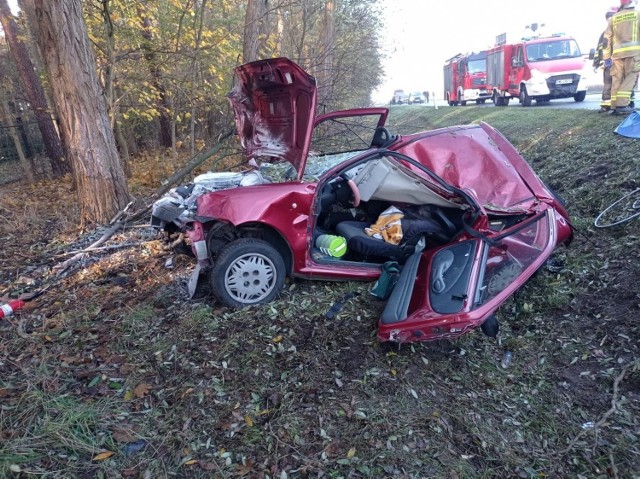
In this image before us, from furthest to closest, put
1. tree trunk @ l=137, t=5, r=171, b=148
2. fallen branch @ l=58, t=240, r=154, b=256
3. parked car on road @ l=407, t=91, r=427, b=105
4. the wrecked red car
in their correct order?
parked car on road @ l=407, t=91, r=427, b=105
tree trunk @ l=137, t=5, r=171, b=148
fallen branch @ l=58, t=240, r=154, b=256
the wrecked red car

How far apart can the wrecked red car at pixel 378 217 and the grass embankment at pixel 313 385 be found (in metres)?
0.33

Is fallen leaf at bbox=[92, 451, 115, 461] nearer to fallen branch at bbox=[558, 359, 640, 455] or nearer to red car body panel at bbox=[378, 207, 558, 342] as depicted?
red car body panel at bbox=[378, 207, 558, 342]

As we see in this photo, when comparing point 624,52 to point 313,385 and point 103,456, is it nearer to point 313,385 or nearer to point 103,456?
point 313,385

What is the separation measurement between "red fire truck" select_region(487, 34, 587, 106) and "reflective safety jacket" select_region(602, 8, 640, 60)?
650 centimetres

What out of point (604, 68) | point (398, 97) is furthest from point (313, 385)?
point (398, 97)

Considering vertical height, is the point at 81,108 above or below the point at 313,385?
above

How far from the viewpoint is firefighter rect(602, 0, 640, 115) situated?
7.70m

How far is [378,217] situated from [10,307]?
3.60 meters

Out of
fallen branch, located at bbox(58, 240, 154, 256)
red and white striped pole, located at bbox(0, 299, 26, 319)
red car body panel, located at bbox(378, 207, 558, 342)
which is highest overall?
fallen branch, located at bbox(58, 240, 154, 256)

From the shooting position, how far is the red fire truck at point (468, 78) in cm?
2038

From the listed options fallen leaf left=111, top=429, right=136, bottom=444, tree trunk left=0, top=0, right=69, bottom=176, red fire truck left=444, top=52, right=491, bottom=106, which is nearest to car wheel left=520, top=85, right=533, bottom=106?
red fire truck left=444, top=52, right=491, bottom=106

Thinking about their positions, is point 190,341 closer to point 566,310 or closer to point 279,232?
point 279,232

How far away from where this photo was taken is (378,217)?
463cm

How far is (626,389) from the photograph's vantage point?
284cm
